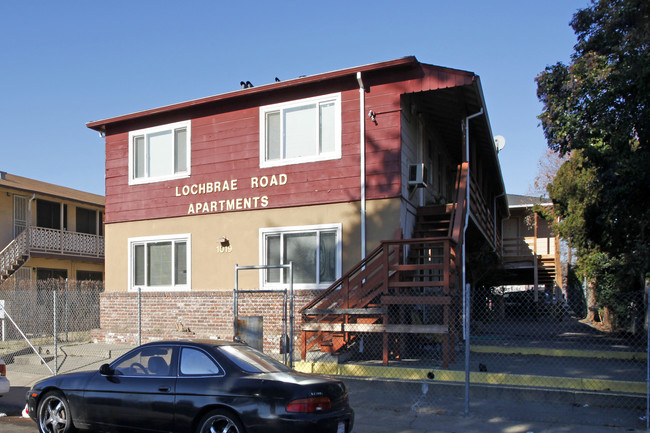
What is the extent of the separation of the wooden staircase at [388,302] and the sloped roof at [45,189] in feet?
56.7

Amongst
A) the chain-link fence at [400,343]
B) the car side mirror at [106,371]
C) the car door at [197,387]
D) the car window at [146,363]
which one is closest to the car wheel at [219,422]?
the car door at [197,387]

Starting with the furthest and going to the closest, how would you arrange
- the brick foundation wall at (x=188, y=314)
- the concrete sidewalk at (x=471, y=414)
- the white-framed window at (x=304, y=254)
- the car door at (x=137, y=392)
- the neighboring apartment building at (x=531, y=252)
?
the neighboring apartment building at (x=531, y=252), the brick foundation wall at (x=188, y=314), the white-framed window at (x=304, y=254), the concrete sidewalk at (x=471, y=414), the car door at (x=137, y=392)

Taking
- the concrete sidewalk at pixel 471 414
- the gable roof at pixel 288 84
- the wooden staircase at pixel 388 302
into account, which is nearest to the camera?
the concrete sidewalk at pixel 471 414

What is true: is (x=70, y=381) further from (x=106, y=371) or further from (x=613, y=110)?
(x=613, y=110)

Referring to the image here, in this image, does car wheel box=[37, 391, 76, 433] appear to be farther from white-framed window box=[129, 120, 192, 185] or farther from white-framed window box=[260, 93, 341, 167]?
white-framed window box=[129, 120, 192, 185]

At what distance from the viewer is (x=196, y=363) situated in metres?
6.66

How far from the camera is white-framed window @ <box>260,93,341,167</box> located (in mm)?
13008

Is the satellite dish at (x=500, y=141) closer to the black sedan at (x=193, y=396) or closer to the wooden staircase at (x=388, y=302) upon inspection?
the wooden staircase at (x=388, y=302)

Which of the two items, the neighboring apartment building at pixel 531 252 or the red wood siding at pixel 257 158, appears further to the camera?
the neighboring apartment building at pixel 531 252

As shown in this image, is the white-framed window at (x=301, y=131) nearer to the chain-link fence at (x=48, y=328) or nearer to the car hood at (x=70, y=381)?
the chain-link fence at (x=48, y=328)

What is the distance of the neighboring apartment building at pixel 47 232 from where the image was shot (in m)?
23.5

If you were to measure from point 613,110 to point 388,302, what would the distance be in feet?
19.2

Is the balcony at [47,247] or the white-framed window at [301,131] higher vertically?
the white-framed window at [301,131]

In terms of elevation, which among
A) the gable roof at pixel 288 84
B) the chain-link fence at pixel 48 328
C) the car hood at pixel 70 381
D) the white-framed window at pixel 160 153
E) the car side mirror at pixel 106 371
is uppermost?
the gable roof at pixel 288 84
